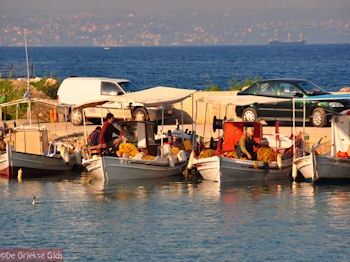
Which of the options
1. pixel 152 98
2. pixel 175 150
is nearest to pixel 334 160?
pixel 175 150

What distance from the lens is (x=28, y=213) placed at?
19688 mm

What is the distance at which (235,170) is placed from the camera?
2302 centimetres

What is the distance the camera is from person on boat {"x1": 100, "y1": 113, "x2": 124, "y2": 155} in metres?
23.7

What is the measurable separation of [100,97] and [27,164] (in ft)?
23.3

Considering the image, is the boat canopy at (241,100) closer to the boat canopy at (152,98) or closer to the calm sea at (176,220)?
the boat canopy at (152,98)

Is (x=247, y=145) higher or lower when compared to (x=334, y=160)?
higher

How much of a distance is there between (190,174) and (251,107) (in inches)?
205

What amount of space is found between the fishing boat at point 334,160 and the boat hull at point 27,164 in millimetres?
8414

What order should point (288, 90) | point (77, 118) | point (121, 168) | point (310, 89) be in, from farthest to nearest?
point (77, 118)
point (288, 90)
point (310, 89)
point (121, 168)

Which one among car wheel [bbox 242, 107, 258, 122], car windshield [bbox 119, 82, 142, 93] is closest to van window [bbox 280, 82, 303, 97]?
car wheel [bbox 242, 107, 258, 122]

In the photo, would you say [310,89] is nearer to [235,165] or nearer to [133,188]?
[235,165]

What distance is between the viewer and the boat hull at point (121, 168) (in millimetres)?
22984

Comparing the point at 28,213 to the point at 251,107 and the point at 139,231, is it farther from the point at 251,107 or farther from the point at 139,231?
the point at 251,107

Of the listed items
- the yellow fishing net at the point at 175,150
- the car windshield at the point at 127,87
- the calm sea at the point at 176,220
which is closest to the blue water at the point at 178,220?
the calm sea at the point at 176,220
